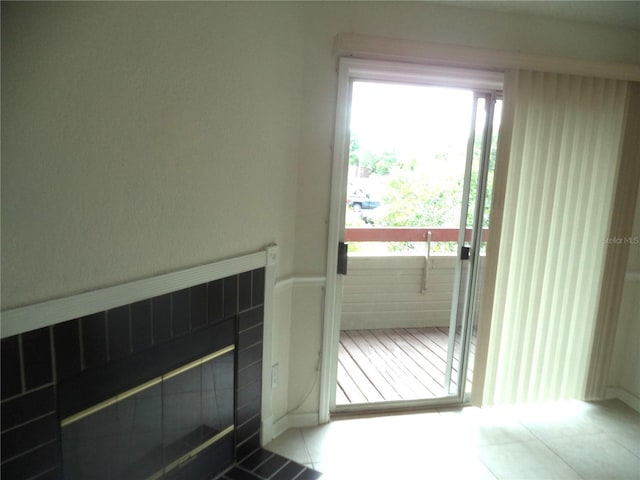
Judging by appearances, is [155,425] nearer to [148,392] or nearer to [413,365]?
[148,392]

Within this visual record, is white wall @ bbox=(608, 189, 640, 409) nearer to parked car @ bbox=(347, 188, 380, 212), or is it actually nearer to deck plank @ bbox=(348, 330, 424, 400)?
deck plank @ bbox=(348, 330, 424, 400)

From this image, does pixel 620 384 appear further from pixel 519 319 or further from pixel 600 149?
pixel 600 149

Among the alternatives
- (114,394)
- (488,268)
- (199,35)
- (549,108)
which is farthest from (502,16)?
(114,394)

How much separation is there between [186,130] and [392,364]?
239 cm

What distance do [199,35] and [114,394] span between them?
1.26 m

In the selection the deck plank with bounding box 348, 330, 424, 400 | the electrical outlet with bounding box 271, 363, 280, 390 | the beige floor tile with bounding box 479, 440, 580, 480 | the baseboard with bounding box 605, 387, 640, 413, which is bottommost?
the beige floor tile with bounding box 479, 440, 580, 480

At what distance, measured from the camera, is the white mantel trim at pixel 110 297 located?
Result: 112 centimetres

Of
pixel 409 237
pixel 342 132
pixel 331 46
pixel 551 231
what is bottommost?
pixel 409 237

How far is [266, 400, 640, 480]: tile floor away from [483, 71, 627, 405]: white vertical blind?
177 millimetres

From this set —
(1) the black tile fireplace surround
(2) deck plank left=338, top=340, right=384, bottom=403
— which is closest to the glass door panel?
(2) deck plank left=338, top=340, right=384, bottom=403

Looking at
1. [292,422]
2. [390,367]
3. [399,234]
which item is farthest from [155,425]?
[399,234]

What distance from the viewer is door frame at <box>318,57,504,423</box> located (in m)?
2.11

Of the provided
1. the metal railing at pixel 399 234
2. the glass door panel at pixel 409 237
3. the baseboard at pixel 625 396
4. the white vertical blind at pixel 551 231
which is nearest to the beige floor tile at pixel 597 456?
the white vertical blind at pixel 551 231

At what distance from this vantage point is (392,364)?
3.25 m
